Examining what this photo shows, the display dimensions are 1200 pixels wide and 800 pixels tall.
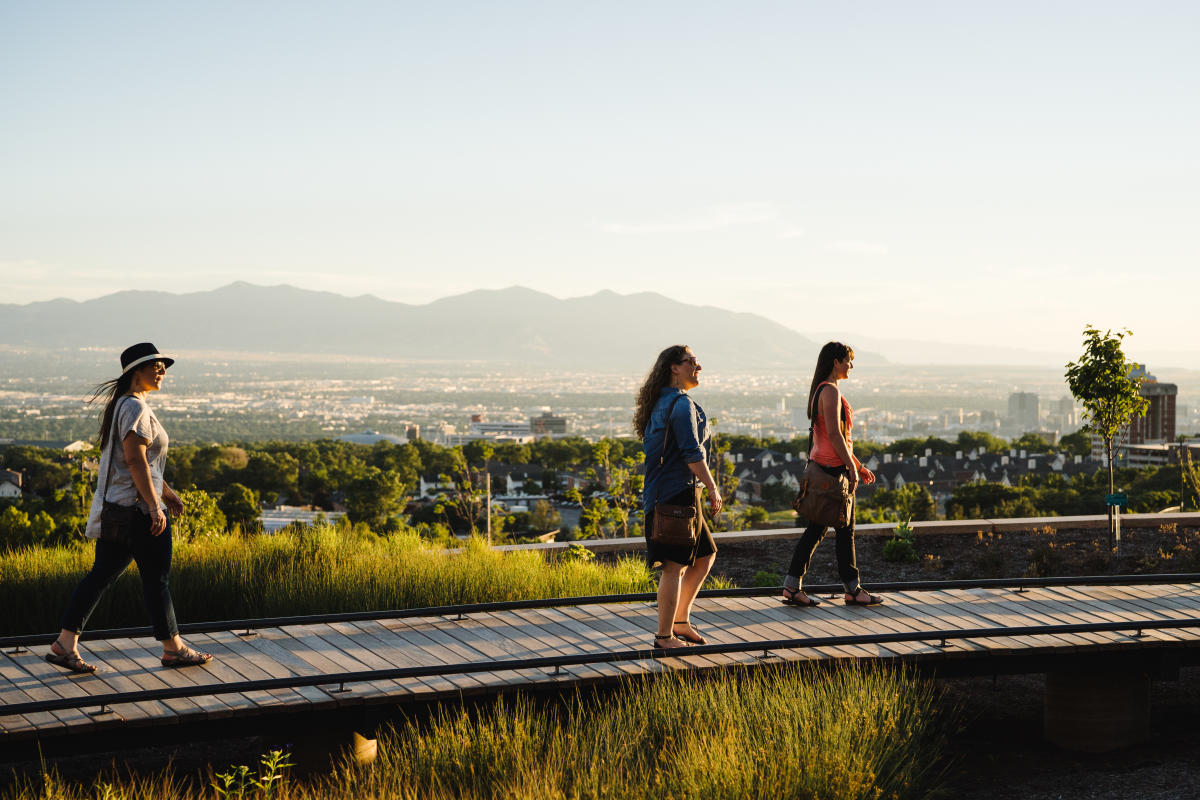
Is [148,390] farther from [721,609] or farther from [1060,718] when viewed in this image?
[1060,718]

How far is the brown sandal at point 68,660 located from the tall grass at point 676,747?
592mm

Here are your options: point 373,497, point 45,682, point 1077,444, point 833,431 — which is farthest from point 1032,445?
point 45,682

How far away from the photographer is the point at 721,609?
720 cm

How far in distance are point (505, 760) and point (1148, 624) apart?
3848 mm

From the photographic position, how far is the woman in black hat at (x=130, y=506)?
530 cm

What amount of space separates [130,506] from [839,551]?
421 centimetres

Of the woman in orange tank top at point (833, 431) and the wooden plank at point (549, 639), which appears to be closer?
the wooden plank at point (549, 639)

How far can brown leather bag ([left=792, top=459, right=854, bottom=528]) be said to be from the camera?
673 centimetres

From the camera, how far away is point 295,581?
7.83 meters

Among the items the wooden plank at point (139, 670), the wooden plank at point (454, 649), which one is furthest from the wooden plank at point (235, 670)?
the wooden plank at point (454, 649)

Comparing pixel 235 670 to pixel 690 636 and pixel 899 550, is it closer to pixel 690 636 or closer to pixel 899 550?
pixel 690 636

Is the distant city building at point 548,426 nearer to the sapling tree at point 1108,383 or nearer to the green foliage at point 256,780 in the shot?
the sapling tree at point 1108,383

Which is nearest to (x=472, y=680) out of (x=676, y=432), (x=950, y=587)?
(x=676, y=432)

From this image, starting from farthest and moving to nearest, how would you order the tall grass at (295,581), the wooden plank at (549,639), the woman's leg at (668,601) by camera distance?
the tall grass at (295,581) → the woman's leg at (668,601) → the wooden plank at (549,639)
